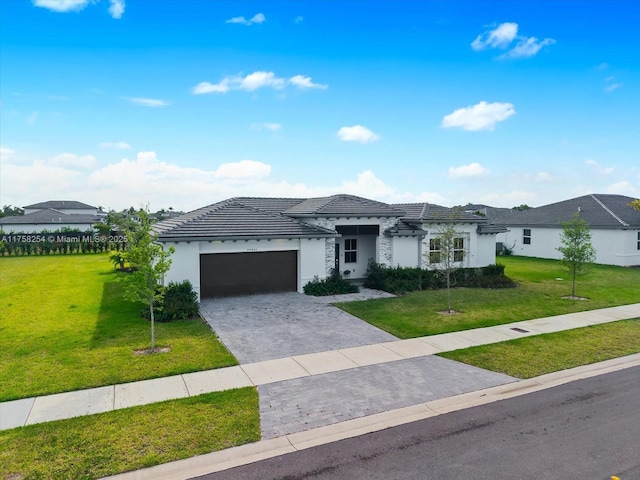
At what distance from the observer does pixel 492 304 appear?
55.9ft

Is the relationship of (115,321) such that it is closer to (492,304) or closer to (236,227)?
(236,227)

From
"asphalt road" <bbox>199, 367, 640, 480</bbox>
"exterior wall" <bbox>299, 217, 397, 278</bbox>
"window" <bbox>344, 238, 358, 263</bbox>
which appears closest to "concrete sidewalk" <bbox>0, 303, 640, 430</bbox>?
"asphalt road" <bbox>199, 367, 640, 480</bbox>

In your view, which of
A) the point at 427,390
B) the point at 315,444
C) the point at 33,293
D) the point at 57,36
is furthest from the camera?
the point at 33,293

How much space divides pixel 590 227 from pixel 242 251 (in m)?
26.7

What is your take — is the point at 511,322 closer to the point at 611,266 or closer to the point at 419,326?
the point at 419,326

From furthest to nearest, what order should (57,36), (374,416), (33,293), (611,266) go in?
1. (611,266)
2. (33,293)
3. (57,36)
4. (374,416)

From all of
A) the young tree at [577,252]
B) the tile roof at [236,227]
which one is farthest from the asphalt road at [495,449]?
the tile roof at [236,227]

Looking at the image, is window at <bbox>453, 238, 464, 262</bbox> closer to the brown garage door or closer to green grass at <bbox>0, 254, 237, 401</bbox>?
the brown garage door

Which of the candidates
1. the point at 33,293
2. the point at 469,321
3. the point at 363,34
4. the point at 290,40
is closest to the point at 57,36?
the point at 290,40

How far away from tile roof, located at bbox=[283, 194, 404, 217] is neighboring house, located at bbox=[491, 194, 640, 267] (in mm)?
13890

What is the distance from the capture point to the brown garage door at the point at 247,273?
17906mm

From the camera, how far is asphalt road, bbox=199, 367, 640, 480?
5.76 metres

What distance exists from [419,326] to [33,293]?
58.4ft

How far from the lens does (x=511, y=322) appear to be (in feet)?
46.3
